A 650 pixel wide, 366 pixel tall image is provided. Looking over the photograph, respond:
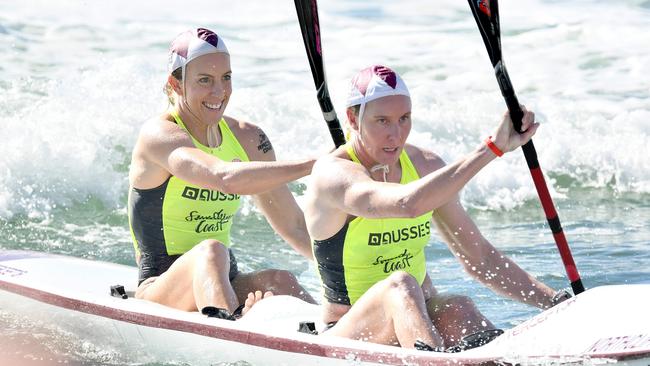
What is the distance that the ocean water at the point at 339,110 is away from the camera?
337 inches

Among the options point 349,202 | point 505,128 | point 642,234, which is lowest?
point 642,234

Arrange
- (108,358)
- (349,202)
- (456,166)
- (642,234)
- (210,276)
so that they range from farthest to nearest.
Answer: (642,234), (108,358), (210,276), (349,202), (456,166)

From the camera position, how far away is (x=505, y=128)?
13.5 feet

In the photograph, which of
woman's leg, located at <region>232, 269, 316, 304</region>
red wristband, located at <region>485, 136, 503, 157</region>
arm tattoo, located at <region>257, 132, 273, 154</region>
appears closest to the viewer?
red wristband, located at <region>485, 136, 503, 157</region>

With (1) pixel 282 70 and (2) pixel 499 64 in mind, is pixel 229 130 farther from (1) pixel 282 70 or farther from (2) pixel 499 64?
(1) pixel 282 70

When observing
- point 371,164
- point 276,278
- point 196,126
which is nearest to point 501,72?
point 371,164

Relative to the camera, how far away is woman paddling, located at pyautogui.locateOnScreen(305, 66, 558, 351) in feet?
13.9

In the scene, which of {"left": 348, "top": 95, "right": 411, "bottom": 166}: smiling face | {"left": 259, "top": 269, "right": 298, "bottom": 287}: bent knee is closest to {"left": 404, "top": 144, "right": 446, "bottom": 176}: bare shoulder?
{"left": 348, "top": 95, "right": 411, "bottom": 166}: smiling face

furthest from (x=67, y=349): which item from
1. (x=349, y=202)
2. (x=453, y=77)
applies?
(x=453, y=77)

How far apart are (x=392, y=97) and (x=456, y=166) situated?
0.57 meters

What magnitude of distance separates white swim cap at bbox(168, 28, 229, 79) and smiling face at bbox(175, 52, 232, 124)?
2 cm

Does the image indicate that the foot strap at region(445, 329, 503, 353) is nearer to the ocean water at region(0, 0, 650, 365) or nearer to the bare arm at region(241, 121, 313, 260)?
the bare arm at region(241, 121, 313, 260)

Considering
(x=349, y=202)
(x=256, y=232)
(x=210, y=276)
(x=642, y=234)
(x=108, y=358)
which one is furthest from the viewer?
(x=256, y=232)

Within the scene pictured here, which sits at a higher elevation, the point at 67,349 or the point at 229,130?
the point at 229,130
